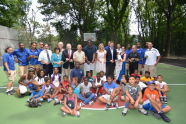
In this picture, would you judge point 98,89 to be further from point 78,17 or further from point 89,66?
point 78,17

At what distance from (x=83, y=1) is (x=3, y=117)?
23117 millimetres

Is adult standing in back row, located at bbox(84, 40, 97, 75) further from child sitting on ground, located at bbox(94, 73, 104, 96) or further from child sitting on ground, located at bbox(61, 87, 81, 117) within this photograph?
child sitting on ground, located at bbox(61, 87, 81, 117)

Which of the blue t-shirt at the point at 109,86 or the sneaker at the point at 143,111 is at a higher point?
the blue t-shirt at the point at 109,86

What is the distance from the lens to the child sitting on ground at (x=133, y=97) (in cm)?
527

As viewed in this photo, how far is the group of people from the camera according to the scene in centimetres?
544

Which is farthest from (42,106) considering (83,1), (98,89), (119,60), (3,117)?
(83,1)

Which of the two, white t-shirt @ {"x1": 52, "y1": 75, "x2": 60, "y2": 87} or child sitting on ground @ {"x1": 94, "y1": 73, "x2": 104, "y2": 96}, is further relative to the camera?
white t-shirt @ {"x1": 52, "y1": 75, "x2": 60, "y2": 87}

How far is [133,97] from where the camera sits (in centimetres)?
552

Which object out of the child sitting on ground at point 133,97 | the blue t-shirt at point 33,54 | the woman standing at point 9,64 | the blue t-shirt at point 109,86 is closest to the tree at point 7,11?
the blue t-shirt at point 33,54

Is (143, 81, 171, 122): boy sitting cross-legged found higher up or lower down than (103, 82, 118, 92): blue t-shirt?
lower down

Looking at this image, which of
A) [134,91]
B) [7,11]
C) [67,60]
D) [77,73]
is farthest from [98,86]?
[7,11]

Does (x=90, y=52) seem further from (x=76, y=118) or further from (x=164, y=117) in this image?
(x=164, y=117)

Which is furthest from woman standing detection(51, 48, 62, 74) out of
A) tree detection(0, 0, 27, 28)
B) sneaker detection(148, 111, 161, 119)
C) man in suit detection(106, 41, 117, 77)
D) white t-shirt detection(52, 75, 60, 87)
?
tree detection(0, 0, 27, 28)

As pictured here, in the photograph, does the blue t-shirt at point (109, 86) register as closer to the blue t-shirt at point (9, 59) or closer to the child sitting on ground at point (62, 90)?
the child sitting on ground at point (62, 90)
